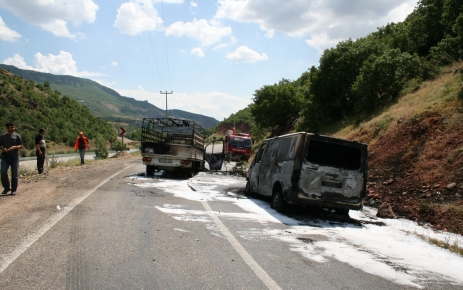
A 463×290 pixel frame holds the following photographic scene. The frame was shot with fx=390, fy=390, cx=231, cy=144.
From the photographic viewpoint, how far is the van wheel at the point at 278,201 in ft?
28.9

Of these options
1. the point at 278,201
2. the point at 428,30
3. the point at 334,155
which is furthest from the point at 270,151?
the point at 428,30

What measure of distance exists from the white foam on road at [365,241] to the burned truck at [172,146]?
6.05 metres

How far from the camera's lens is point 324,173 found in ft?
27.5

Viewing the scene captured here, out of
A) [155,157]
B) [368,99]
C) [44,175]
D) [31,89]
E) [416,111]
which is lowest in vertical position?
[44,175]

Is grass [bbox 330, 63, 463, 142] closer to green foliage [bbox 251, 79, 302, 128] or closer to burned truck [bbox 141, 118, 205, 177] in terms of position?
burned truck [bbox 141, 118, 205, 177]

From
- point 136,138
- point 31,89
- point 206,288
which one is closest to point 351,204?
point 206,288

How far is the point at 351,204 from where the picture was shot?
27.7ft

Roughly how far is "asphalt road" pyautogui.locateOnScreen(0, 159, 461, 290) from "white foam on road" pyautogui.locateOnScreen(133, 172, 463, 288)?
11 cm

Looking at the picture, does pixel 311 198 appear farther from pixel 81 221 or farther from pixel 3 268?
pixel 3 268

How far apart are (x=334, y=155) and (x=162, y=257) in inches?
194

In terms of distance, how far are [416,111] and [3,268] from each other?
14676mm

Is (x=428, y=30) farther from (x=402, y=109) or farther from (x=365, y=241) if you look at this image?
(x=365, y=241)

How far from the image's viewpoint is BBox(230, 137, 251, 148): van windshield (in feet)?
108

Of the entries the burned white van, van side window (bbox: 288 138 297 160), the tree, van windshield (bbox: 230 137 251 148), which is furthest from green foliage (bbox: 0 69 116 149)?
the burned white van
